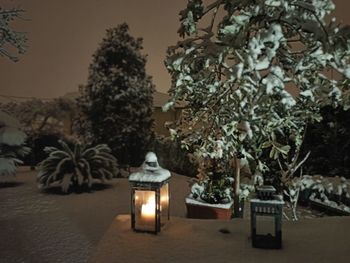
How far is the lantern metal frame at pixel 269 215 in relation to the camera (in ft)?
7.71

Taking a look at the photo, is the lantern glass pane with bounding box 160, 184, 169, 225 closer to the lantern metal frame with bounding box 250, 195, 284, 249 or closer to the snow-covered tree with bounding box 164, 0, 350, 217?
the snow-covered tree with bounding box 164, 0, 350, 217

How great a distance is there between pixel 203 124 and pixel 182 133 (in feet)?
1.12

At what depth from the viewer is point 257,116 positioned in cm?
205

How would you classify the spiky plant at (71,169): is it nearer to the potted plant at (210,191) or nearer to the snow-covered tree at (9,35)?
the potted plant at (210,191)

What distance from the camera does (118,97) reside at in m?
8.72

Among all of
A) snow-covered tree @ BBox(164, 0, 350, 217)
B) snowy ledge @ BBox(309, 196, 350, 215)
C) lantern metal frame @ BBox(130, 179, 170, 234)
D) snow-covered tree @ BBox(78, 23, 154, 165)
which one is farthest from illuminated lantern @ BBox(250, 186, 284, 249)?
snow-covered tree @ BBox(78, 23, 154, 165)

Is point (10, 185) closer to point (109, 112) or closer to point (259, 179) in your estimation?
point (109, 112)

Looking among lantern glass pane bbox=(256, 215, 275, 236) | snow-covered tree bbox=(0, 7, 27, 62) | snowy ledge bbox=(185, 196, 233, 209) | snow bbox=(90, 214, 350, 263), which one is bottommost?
snowy ledge bbox=(185, 196, 233, 209)

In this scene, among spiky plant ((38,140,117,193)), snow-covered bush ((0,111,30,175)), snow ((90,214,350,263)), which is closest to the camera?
snow ((90,214,350,263))

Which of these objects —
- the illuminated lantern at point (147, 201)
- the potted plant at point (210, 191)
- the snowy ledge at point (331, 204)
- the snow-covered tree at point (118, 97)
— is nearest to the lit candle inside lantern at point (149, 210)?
the illuminated lantern at point (147, 201)

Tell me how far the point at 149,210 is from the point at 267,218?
2.90ft

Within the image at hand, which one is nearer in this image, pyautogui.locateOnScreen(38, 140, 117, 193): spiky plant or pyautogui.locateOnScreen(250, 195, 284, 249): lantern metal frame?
pyautogui.locateOnScreen(250, 195, 284, 249): lantern metal frame

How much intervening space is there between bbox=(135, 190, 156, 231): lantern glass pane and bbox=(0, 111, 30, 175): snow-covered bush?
214 inches

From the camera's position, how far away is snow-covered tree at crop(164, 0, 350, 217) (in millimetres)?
1785
